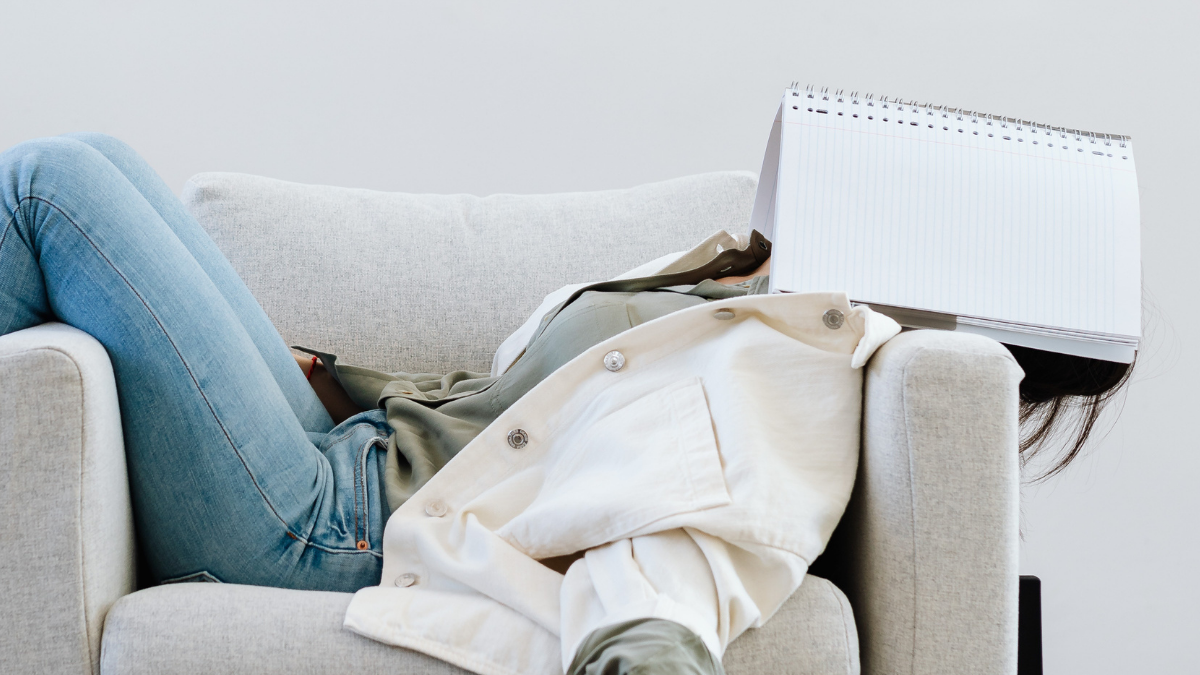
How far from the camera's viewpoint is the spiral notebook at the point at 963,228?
789mm

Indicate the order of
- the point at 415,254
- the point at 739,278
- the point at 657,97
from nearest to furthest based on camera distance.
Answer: the point at 739,278 → the point at 415,254 → the point at 657,97

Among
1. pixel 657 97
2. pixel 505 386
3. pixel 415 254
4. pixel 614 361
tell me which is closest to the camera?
pixel 614 361

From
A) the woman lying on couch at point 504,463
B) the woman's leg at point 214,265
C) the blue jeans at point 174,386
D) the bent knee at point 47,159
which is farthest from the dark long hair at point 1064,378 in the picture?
the bent knee at point 47,159

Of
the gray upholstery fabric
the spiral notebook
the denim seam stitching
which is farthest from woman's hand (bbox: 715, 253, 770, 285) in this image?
the denim seam stitching

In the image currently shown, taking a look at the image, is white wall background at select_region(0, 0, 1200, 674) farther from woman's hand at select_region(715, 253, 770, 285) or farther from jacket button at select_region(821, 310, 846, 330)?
jacket button at select_region(821, 310, 846, 330)

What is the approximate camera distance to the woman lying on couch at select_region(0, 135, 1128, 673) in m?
0.64

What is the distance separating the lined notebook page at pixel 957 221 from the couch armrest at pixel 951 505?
128 millimetres

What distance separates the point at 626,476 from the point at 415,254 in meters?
0.77

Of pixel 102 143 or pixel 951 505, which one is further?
pixel 102 143

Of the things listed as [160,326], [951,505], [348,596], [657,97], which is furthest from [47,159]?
[657,97]

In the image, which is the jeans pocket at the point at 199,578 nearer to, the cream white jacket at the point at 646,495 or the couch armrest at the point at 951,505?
the cream white jacket at the point at 646,495

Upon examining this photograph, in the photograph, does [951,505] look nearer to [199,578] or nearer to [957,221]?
Answer: [957,221]

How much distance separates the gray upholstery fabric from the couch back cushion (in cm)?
66

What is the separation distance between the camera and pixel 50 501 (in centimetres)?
64
